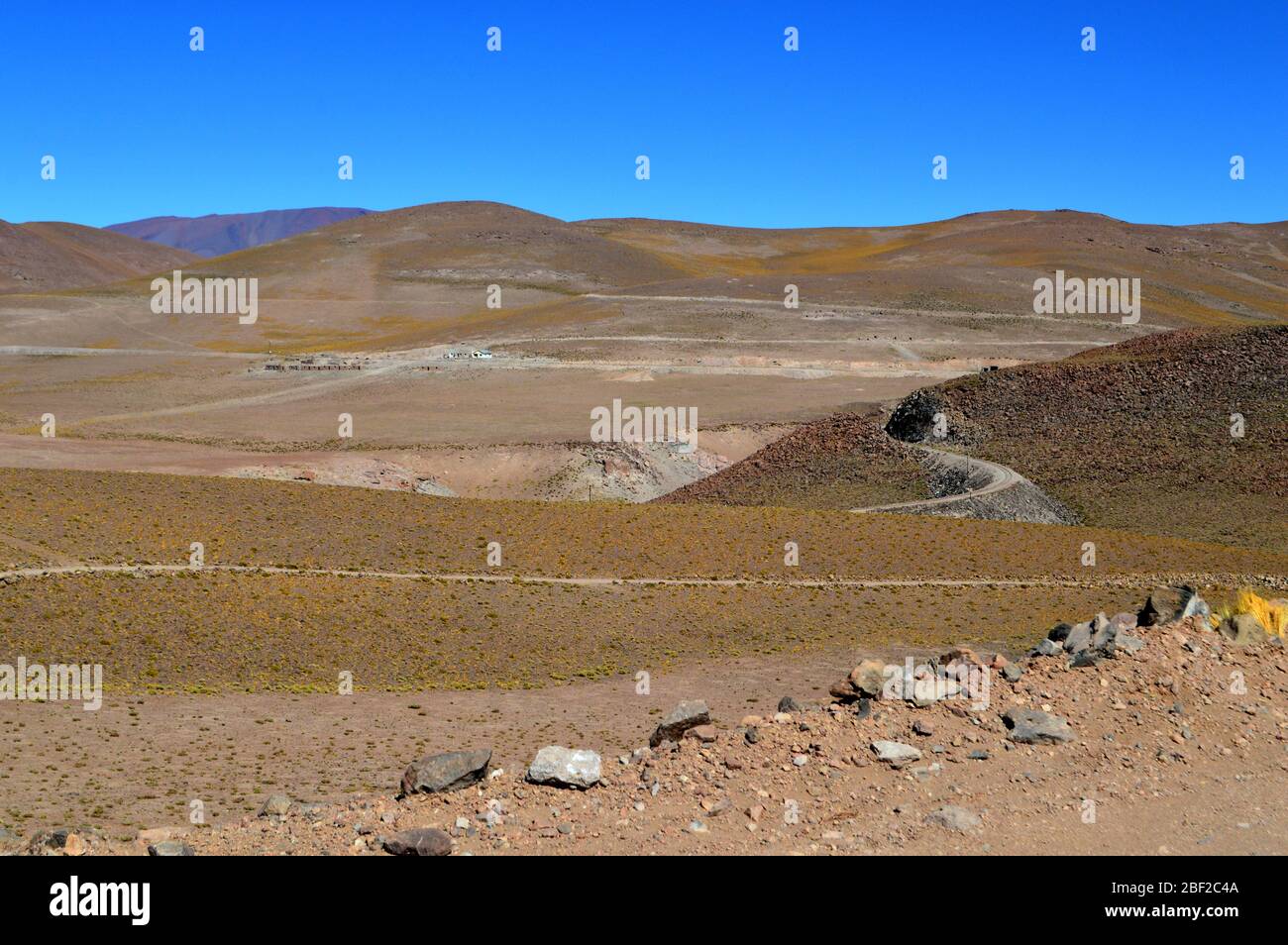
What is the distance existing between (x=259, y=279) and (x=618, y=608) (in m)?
150

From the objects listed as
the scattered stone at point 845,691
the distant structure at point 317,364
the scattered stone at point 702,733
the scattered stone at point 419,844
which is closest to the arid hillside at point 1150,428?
the scattered stone at point 845,691

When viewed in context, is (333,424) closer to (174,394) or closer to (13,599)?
(174,394)

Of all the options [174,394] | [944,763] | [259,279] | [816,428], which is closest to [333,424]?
[174,394]

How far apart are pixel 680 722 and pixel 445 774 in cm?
330

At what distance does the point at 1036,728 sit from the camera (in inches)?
578

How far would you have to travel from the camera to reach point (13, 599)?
26375 millimetres

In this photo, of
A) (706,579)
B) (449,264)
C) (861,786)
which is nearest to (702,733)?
(861,786)

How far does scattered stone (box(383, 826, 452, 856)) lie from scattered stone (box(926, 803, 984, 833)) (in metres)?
5.25

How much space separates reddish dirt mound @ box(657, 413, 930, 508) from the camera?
47.7m

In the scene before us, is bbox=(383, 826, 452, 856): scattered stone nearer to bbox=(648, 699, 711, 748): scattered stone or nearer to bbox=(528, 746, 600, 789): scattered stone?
bbox=(528, 746, 600, 789): scattered stone

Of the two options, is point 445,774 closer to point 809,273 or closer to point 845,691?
point 845,691

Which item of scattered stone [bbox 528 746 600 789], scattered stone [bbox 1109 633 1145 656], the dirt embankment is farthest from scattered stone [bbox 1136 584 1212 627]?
scattered stone [bbox 528 746 600 789]

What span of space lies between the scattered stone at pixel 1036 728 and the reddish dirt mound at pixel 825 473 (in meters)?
31.6

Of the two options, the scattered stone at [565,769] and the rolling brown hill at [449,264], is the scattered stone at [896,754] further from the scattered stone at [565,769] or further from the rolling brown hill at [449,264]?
the rolling brown hill at [449,264]
